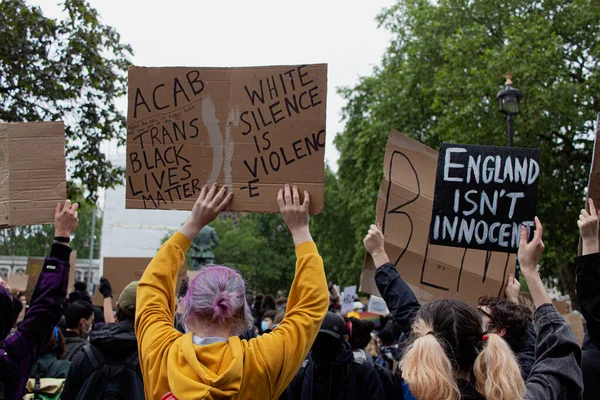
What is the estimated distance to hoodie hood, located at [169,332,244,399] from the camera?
2.16 m

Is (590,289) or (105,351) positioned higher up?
(590,289)

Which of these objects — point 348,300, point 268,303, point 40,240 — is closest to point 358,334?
point 268,303

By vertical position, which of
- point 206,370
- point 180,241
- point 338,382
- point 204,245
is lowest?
point 204,245

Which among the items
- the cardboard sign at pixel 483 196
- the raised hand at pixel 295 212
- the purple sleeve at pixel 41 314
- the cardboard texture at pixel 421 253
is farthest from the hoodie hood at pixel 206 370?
the cardboard texture at pixel 421 253

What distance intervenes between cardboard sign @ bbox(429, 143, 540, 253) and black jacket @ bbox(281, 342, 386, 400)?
2.94ft

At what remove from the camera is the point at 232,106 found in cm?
346

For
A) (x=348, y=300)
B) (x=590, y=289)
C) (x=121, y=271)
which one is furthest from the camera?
(x=348, y=300)

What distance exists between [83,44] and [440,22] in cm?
1572

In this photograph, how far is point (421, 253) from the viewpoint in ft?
14.0

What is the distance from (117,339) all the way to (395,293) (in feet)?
4.84

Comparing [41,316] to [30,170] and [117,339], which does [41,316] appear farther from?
[30,170]

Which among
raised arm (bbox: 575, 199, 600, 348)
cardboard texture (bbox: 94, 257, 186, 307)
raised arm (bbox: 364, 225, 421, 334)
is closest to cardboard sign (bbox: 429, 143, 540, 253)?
raised arm (bbox: 364, 225, 421, 334)

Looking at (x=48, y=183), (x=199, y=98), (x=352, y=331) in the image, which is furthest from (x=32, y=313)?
(x=352, y=331)

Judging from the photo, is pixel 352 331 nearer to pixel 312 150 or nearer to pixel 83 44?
pixel 312 150
